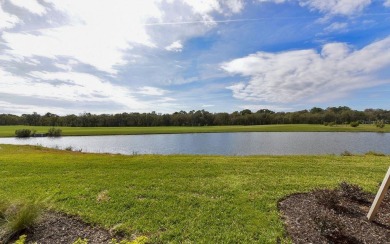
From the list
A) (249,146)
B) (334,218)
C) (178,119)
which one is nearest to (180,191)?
(334,218)

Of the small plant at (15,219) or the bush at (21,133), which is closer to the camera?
the small plant at (15,219)

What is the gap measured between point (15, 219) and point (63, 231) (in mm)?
1151

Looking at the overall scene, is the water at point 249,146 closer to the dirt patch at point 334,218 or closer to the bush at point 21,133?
the dirt patch at point 334,218

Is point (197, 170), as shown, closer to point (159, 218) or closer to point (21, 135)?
point (159, 218)

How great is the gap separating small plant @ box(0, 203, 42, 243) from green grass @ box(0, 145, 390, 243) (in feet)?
3.50

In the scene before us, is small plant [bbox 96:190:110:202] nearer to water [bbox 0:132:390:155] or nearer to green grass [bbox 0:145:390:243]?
green grass [bbox 0:145:390:243]

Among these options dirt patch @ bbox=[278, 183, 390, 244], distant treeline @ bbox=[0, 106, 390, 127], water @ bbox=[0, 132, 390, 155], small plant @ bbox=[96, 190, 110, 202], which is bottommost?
water @ bbox=[0, 132, 390, 155]

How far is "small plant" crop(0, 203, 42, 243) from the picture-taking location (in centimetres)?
563

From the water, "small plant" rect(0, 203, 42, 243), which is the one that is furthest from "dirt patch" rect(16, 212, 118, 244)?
the water

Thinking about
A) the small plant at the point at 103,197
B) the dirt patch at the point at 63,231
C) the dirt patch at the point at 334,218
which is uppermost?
the dirt patch at the point at 334,218

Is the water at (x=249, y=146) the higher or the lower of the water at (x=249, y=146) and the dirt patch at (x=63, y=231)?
the lower

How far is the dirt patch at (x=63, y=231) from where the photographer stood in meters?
5.51

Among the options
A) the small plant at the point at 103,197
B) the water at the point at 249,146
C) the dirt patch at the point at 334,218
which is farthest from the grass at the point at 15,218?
the water at the point at 249,146

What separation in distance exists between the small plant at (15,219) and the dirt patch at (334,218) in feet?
20.4
